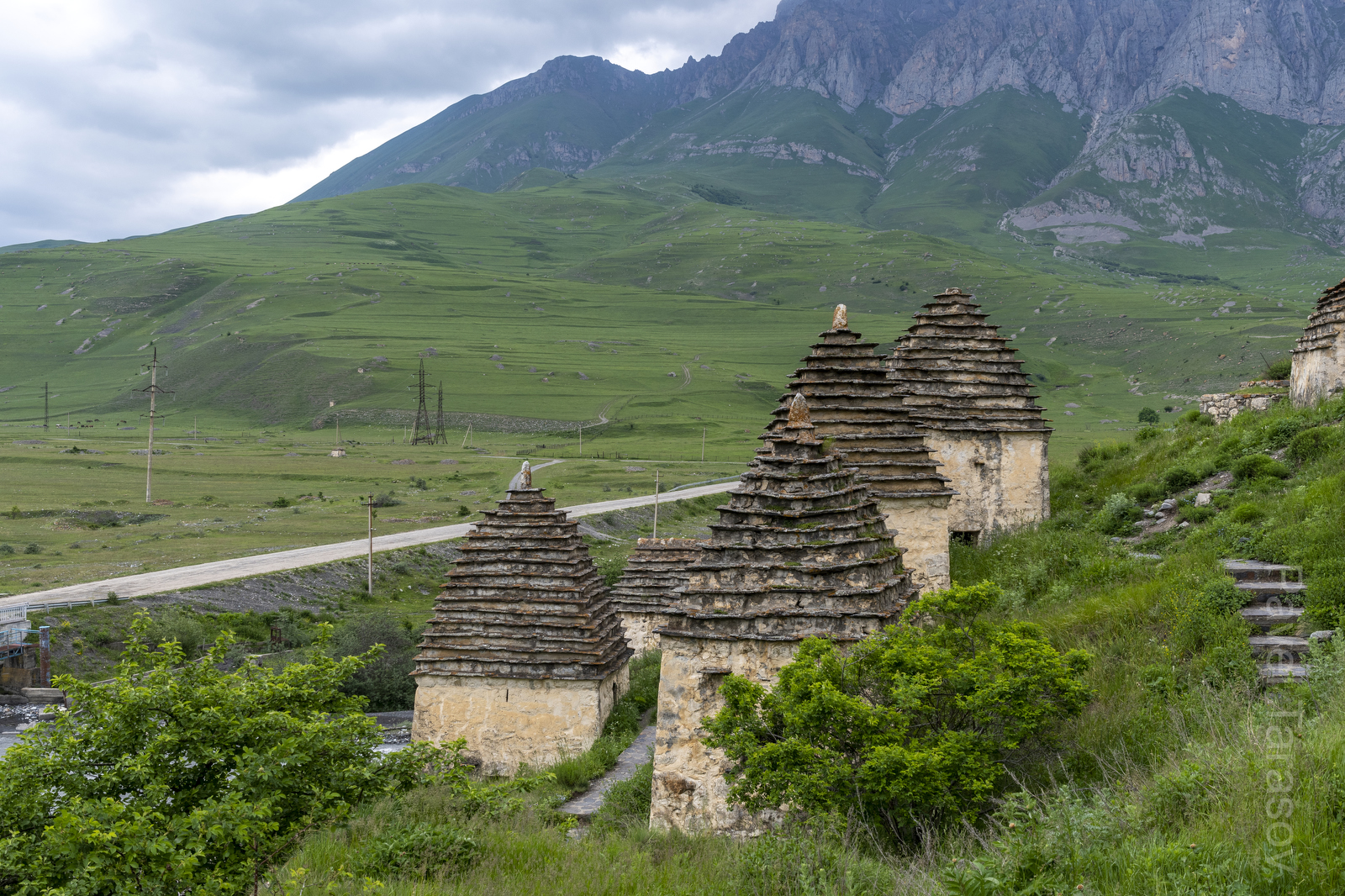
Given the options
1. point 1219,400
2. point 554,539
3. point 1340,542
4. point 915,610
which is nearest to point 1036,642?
point 915,610

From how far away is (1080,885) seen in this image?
24.1ft

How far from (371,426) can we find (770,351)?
262ft

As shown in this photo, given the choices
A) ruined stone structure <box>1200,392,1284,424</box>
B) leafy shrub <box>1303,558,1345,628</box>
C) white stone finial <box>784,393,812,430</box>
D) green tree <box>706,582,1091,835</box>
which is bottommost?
green tree <box>706,582,1091,835</box>

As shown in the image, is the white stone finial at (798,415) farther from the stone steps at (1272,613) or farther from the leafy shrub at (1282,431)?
the leafy shrub at (1282,431)

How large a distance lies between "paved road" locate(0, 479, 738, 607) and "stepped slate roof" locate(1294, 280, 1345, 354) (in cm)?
2567

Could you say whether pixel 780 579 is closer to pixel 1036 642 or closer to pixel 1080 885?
pixel 1036 642

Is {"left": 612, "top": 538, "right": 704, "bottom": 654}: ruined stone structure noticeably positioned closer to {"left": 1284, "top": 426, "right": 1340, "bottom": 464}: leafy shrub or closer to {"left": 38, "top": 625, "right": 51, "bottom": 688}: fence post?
{"left": 1284, "top": 426, "right": 1340, "bottom": 464}: leafy shrub

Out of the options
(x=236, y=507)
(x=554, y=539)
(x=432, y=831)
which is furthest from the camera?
(x=236, y=507)

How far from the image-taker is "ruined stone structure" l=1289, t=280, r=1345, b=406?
80.6 feet

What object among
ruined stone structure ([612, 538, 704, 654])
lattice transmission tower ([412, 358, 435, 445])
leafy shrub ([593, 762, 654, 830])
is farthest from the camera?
lattice transmission tower ([412, 358, 435, 445])

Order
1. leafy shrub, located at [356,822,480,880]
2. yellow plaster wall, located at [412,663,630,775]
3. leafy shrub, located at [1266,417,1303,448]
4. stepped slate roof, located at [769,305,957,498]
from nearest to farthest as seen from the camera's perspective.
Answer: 1. leafy shrub, located at [356,822,480,880]
2. stepped slate roof, located at [769,305,957,498]
3. yellow plaster wall, located at [412,663,630,775]
4. leafy shrub, located at [1266,417,1303,448]

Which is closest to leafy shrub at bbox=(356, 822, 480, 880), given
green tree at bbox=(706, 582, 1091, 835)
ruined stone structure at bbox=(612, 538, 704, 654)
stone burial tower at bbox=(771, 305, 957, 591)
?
green tree at bbox=(706, 582, 1091, 835)

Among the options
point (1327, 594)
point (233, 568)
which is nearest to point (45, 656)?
point (233, 568)

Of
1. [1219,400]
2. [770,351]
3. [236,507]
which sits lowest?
[236,507]
